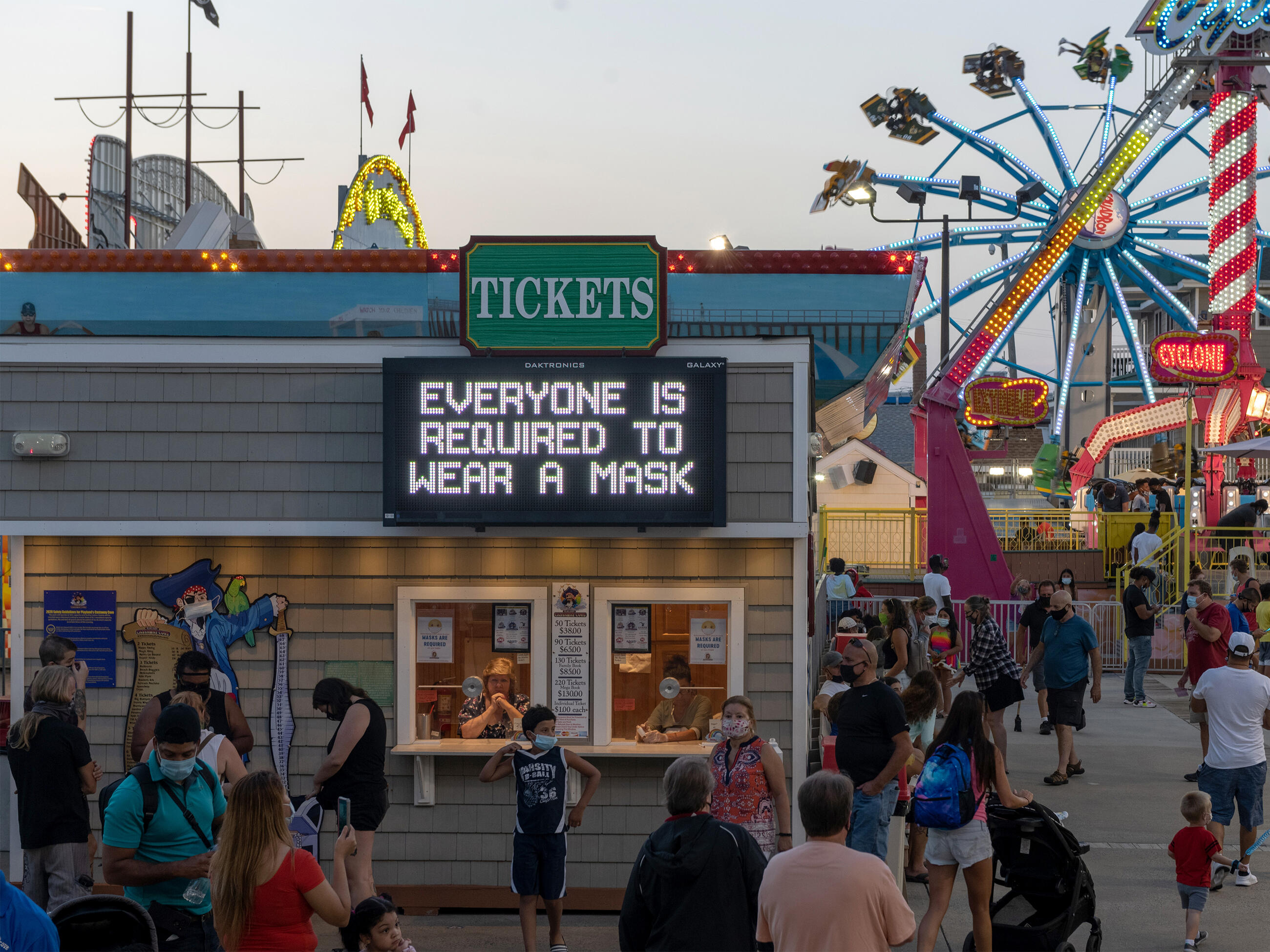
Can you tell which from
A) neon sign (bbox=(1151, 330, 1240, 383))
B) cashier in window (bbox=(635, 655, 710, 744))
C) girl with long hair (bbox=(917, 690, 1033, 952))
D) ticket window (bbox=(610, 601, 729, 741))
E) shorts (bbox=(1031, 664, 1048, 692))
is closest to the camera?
girl with long hair (bbox=(917, 690, 1033, 952))

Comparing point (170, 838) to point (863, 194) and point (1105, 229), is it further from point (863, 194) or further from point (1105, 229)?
point (1105, 229)

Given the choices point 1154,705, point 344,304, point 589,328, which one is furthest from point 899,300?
point 1154,705

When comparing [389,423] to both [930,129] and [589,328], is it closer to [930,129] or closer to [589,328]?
[589,328]

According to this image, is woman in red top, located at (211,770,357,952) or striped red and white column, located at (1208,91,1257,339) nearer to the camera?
woman in red top, located at (211,770,357,952)

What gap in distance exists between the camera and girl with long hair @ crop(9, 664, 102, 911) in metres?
6.45

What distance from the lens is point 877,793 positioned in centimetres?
714

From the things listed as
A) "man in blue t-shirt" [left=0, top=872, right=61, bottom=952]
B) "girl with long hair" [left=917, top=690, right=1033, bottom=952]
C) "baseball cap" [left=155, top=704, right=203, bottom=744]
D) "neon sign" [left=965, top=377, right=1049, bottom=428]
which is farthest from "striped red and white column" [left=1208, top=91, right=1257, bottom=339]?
"man in blue t-shirt" [left=0, top=872, right=61, bottom=952]

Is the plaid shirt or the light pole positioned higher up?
the light pole

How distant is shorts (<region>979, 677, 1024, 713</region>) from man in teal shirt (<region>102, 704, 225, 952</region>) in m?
7.17

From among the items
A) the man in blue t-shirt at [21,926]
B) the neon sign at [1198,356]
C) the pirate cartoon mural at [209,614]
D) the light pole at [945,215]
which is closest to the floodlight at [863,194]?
the light pole at [945,215]

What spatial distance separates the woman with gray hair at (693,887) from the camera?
15.4 feet

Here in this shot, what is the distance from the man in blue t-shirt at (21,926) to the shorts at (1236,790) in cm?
699

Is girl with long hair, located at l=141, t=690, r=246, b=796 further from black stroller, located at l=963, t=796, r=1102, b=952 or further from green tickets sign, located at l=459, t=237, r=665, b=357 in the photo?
black stroller, located at l=963, t=796, r=1102, b=952

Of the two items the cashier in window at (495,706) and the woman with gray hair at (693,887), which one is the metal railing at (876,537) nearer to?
the cashier in window at (495,706)
